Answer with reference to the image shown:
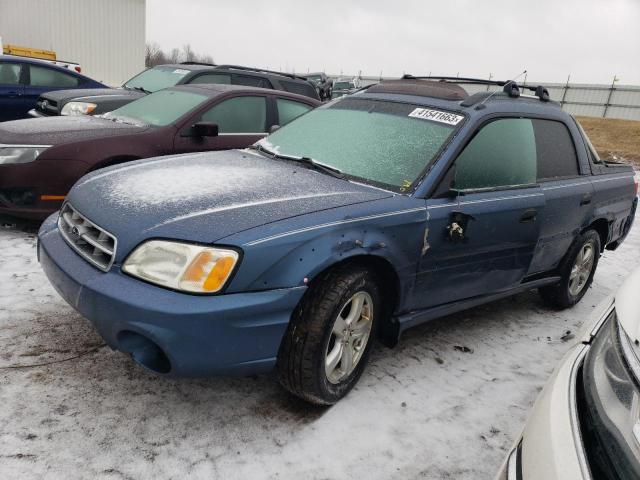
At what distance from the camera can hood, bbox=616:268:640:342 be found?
1.44 m

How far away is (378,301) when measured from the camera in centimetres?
271

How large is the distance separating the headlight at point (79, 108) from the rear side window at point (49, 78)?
238 centimetres

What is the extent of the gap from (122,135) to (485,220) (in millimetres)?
3186

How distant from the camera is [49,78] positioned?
339 inches

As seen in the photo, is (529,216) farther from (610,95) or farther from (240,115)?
(610,95)

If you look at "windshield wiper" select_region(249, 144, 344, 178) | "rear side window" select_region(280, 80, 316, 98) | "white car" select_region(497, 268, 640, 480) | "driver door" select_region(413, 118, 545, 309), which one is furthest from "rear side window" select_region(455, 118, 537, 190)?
"rear side window" select_region(280, 80, 316, 98)

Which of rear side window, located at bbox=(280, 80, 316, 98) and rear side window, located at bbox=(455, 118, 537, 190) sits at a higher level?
rear side window, located at bbox=(280, 80, 316, 98)

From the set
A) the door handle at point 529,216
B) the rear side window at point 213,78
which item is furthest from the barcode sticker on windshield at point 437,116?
the rear side window at point 213,78

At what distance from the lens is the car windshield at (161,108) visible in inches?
200

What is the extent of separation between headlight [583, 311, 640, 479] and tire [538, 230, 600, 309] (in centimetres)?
265

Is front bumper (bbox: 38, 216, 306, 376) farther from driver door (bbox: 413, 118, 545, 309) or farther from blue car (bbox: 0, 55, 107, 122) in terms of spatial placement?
blue car (bbox: 0, 55, 107, 122)

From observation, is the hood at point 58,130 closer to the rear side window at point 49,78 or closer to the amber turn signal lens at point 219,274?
the amber turn signal lens at point 219,274

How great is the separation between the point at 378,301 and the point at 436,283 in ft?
1.41

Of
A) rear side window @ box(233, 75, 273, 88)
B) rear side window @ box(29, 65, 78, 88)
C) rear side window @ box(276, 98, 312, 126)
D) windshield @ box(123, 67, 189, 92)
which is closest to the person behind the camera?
rear side window @ box(276, 98, 312, 126)
